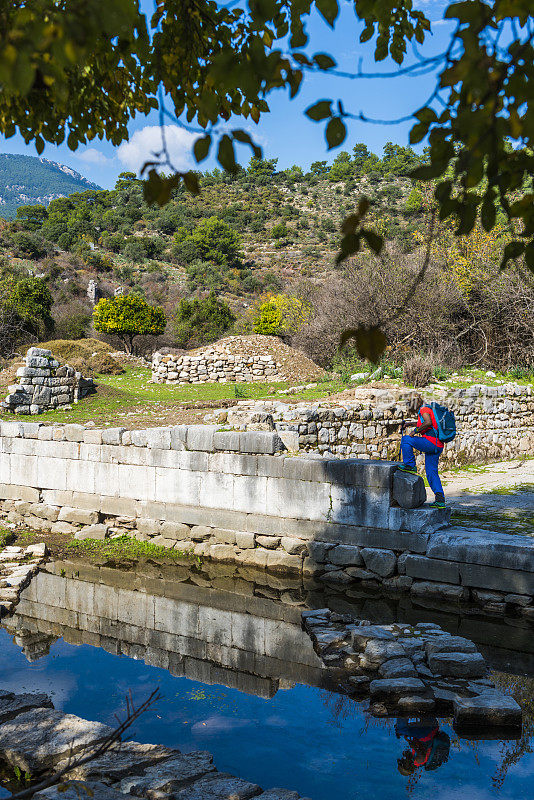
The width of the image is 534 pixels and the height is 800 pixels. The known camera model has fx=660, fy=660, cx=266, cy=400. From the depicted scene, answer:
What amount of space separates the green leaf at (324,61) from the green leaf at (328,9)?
141mm

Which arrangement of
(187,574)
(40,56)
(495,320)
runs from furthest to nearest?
(495,320) → (187,574) → (40,56)

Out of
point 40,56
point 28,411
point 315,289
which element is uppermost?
point 315,289

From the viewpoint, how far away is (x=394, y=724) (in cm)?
522

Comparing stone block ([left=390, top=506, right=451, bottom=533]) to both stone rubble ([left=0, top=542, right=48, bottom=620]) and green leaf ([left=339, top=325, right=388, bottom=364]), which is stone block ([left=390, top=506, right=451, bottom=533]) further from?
green leaf ([left=339, top=325, right=388, bottom=364])

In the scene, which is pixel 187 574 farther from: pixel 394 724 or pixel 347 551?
pixel 394 724

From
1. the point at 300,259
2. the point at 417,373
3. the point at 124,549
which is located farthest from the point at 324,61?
the point at 300,259

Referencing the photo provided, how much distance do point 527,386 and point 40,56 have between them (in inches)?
689

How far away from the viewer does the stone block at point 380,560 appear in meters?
8.26

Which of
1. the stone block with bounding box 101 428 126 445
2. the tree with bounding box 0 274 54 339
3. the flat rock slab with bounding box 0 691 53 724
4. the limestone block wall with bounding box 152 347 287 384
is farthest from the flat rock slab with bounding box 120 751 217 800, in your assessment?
the tree with bounding box 0 274 54 339

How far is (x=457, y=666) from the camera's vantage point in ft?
19.3

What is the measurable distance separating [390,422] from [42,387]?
8582 mm

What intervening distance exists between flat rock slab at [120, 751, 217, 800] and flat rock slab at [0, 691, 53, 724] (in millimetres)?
1317

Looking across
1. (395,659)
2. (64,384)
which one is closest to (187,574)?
(395,659)

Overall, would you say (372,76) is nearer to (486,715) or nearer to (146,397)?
(486,715)
